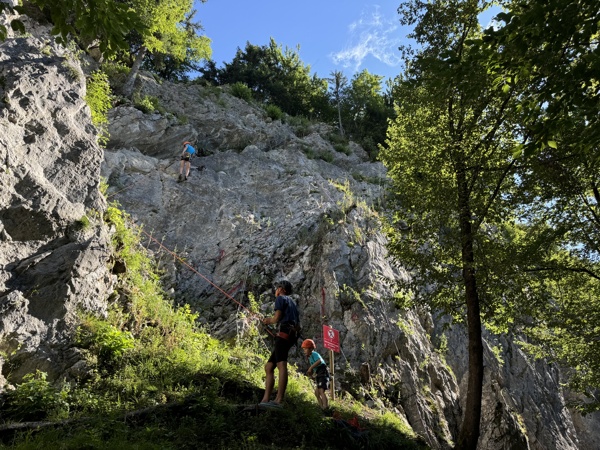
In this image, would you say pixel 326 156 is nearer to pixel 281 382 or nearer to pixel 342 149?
pixel 342 149

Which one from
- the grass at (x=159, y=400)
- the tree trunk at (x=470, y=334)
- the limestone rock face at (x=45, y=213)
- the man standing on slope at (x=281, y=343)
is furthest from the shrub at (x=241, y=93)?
the man standing on slope at (x=281, y=343)

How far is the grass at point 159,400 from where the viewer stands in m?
5.23

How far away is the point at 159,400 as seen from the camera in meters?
6.50

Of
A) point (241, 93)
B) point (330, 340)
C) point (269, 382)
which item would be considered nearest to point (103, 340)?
point (269, 382)

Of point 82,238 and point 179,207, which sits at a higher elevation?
point 179,207

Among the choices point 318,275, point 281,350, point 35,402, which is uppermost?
point 318,275

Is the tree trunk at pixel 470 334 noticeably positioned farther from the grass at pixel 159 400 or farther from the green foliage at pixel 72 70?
the green foliage at pixel 72 70

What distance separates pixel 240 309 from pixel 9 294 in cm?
589

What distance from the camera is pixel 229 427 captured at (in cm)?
577

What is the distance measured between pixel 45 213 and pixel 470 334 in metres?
8.69

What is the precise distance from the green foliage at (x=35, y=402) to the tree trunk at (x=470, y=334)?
7.15 metres

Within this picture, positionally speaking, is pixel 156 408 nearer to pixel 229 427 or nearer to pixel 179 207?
pixel 229 427

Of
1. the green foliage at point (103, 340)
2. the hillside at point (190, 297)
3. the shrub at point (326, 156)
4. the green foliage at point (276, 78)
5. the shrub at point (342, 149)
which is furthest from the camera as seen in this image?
the green foliage at point (276, 78)

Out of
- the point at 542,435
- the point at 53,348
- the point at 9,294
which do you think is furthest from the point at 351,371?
the point at 542,435
